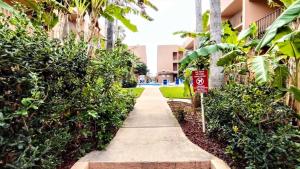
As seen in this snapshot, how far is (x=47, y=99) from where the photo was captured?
441 cm

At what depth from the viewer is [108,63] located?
6.27 metres

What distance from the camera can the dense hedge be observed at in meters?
3.66

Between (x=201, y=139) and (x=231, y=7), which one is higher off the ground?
(x=231, y=7)

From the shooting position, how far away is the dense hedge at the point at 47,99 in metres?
3.66

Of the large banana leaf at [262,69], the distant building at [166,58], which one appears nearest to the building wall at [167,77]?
the distant building at [166,58]

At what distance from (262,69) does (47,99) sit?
365cm

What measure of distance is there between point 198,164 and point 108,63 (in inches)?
112

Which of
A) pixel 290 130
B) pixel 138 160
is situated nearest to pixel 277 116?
pixel 290 130

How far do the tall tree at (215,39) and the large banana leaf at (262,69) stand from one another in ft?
12.0

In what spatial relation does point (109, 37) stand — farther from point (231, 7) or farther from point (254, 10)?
point (231, 7)

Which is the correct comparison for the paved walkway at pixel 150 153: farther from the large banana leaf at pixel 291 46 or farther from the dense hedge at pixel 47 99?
the large banana leaf at pixel 291 46

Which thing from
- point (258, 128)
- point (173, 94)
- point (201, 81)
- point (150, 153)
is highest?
point (201, 81)

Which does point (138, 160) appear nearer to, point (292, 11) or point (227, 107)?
point (227, 107)

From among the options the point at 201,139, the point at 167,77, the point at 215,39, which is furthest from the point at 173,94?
the point at 167,77
